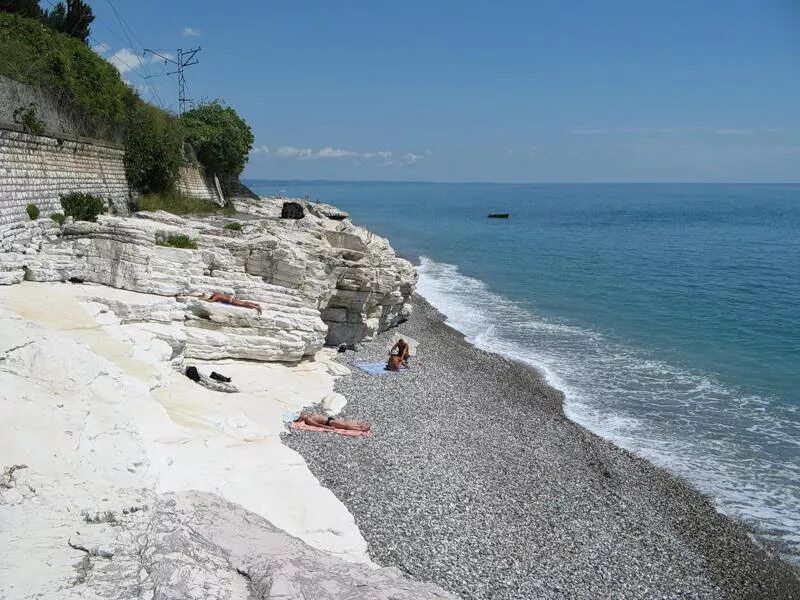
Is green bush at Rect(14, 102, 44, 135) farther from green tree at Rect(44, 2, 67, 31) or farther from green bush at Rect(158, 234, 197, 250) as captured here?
green tree at Rect(44, 2, 67, 31)

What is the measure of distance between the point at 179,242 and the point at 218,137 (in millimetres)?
30321

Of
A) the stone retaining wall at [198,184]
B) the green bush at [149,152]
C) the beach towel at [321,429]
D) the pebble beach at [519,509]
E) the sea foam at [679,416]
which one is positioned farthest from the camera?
the stone retaining wall at [198,184]

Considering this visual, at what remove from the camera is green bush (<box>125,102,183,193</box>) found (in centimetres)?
2966

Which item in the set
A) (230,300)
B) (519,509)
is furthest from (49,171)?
(519,509)

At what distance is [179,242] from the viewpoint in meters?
20.6

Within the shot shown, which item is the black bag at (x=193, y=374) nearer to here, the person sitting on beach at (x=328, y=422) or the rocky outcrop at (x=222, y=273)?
the rocky outcrop at (x=222, y=273)

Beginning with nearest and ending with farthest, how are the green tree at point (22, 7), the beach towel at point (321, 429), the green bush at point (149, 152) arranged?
the beach towel at point (321, 429), the green bush at point (149, 152), the green tree at point (22, 7)

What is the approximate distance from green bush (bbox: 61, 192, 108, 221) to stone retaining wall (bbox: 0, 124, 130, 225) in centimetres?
24

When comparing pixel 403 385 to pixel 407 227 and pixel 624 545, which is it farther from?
pixel 407 227

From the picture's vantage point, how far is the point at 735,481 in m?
16.9

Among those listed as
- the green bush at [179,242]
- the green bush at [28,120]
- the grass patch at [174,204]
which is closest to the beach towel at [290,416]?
the green bush at [179,242]

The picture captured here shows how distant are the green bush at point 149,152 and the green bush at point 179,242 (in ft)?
34.2

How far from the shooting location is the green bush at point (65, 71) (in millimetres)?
21528

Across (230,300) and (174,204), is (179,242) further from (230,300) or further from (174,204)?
(174,204)
